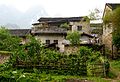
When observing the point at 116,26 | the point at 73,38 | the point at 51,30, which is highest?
the point at 51,30

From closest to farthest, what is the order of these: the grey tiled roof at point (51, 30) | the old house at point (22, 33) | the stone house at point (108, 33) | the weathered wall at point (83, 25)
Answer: the stone house at point (108, 33), the grey tiled roof at point (51, 30), the old house at point (22, 33), the weathered wall at point (83, 25)

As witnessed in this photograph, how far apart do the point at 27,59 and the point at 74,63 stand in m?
4.46

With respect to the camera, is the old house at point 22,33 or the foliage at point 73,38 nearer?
the foliage at point 73,38

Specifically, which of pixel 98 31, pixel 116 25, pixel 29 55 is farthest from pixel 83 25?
pixel 29 55

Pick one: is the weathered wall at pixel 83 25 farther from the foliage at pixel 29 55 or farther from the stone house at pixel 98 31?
the foliage at pixel 29 55

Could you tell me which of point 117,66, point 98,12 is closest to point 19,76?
point 117,66

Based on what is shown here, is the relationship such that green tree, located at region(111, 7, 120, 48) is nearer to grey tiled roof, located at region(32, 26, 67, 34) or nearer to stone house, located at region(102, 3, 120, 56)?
stone house, located at region(102, 3, 120, 56)

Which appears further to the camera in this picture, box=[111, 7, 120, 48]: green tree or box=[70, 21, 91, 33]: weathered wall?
box=[70, 21, 91, 33]: weathered wall

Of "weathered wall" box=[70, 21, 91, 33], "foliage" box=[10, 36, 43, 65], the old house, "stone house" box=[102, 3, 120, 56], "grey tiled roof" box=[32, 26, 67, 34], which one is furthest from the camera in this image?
"weathered wall" box=[70, 21, 91, 33]

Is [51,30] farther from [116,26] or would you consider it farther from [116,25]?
[116,25]

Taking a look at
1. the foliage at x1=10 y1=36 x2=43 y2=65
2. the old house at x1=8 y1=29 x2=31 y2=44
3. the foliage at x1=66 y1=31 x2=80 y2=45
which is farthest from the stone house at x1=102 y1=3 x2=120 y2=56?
the foliage at x1=10 y1=36 x2=43 y2=65

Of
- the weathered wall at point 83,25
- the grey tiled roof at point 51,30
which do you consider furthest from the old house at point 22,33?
the weathered wall at point 83,25

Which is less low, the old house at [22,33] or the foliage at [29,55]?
the old house at [22,33]

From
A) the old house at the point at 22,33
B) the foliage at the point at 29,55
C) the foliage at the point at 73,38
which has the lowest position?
the foliage at the point at 29,55
